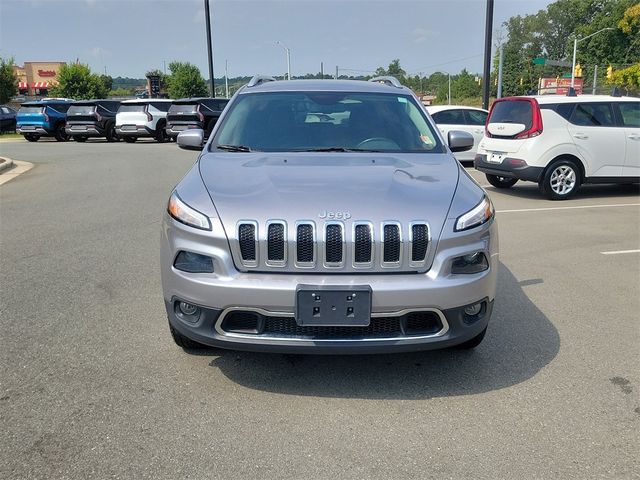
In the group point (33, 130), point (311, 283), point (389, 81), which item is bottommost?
point (33, 130)

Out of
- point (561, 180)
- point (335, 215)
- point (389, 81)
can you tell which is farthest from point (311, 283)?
point (561, 180)

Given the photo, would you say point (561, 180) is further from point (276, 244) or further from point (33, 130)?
point (33, 130)

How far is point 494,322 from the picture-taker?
4.32m

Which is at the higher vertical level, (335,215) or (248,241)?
(335,215)

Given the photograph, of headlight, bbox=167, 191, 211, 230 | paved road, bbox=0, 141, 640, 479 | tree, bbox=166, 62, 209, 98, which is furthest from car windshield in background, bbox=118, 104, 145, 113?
tree, bbox=166, 62, 209, 98

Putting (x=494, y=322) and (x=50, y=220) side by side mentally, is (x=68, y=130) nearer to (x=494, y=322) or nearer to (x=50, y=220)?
(x=50, y=220)

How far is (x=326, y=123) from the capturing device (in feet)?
14.5

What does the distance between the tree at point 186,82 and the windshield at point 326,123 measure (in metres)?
56.5

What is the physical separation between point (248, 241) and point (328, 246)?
42 cm

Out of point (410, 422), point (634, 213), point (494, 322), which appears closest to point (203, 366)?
point (410, 422)

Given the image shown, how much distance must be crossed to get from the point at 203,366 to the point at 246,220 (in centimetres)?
111

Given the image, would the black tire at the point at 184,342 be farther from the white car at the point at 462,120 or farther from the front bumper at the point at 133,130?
the front bumper at the point at 133,130

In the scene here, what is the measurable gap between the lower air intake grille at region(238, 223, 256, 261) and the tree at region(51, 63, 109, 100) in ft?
178

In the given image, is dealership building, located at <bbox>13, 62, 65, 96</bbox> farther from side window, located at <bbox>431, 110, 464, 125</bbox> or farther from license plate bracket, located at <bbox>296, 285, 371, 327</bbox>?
license plate bracket, located at <bbox>296, 285, 371, 327</bbox>
